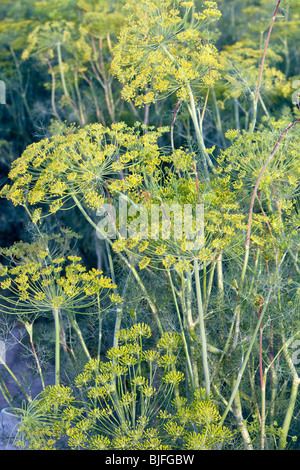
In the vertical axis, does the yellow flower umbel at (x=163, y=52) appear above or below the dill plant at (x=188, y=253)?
above

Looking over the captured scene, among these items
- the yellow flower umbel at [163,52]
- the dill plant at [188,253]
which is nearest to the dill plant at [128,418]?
the dill plant at [188,253]

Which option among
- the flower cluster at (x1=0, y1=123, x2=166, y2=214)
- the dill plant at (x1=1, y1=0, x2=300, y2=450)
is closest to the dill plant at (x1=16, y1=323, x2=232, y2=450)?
the dill plant at (x1=1, y1=0, x2=300, y2=450)

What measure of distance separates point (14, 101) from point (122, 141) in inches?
199

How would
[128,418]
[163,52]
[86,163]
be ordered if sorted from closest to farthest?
[128,418], [86,163], [163,52]

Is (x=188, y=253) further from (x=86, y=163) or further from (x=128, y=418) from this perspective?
(x=128, y=418)

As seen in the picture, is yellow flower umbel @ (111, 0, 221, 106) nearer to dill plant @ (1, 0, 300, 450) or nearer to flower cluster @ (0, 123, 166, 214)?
dill plant @ (1, 0, 300, 450)

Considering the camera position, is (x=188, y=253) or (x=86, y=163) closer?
(x=188, y=253)

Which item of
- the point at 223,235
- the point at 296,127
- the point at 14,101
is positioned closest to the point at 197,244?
the point at 223,235

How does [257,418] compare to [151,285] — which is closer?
[257,418]

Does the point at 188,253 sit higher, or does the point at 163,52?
the point at 163,52

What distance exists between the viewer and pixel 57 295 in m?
2.95

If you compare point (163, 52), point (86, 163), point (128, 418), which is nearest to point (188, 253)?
point (86, 163)

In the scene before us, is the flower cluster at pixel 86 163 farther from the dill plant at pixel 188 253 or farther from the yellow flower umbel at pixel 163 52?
the yellow flower umbel at pixel 163 52
